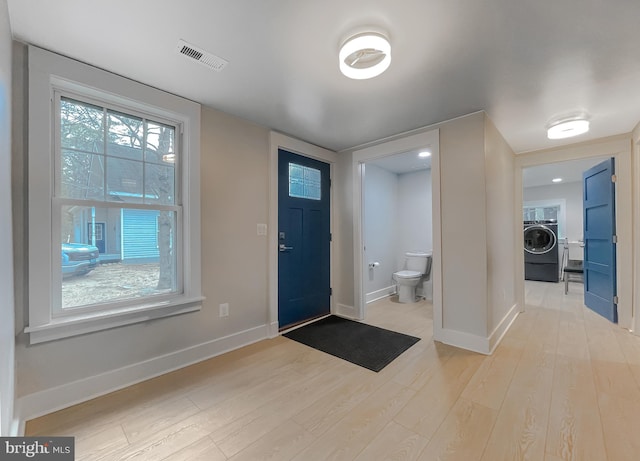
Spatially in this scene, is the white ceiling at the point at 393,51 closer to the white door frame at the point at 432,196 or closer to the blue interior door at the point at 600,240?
the white door frame at the point at 432,196

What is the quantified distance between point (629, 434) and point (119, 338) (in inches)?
126

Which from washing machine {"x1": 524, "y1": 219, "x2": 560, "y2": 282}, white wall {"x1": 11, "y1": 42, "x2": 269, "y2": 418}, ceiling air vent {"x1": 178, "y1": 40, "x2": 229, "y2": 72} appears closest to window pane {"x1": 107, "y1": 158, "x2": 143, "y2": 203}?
white wall {"x1": 11, "y1": 42, "x2": 269, "y2": 418}

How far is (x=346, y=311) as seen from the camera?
3.49 m

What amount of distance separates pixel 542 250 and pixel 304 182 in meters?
5.72

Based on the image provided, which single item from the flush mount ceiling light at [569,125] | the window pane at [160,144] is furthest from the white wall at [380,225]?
the window pane at [160,144]

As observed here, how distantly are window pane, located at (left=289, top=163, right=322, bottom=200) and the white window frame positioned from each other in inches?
48.4

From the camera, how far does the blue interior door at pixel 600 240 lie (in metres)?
3.09

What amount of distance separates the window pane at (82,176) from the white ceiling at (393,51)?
642mm

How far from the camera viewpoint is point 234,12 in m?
1.33

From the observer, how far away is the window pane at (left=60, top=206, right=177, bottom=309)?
176 centimetres

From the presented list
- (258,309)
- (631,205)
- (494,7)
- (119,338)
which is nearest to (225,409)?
(119,338)

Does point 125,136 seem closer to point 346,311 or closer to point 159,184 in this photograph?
point 159,184

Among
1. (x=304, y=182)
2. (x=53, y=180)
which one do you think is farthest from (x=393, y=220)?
(x=53, y=180)

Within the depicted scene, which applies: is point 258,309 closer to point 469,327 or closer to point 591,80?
point 469,327
